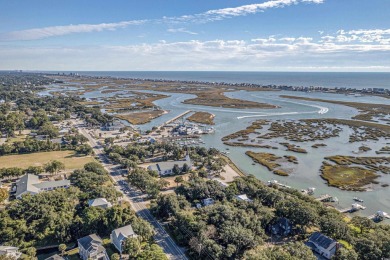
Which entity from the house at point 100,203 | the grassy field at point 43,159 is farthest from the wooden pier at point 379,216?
the grassy field at point 43,159

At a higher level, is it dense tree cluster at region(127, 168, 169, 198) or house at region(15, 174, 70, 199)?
dense tree cluster at region(127, 168, 169, 198)

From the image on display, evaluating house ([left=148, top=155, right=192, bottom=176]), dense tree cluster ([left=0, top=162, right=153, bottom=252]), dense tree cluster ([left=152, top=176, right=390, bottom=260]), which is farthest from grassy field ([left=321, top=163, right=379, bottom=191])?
dense tree cluster ([left=0, top=162, right=153, bottom=252])

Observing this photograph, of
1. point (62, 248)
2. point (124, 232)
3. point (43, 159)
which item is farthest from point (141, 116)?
point (62, 248)

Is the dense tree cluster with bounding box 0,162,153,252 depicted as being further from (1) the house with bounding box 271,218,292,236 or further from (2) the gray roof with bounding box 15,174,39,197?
(1) the house with bounding box 271,218,292,236

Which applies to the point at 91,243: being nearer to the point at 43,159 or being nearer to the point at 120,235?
the point at 120,235

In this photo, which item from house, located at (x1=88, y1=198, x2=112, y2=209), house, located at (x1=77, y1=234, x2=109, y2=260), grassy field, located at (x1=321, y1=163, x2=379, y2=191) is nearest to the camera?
house, located at (x1=77, y1=234, x2=109, y2=260)

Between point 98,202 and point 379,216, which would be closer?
point 98,202
